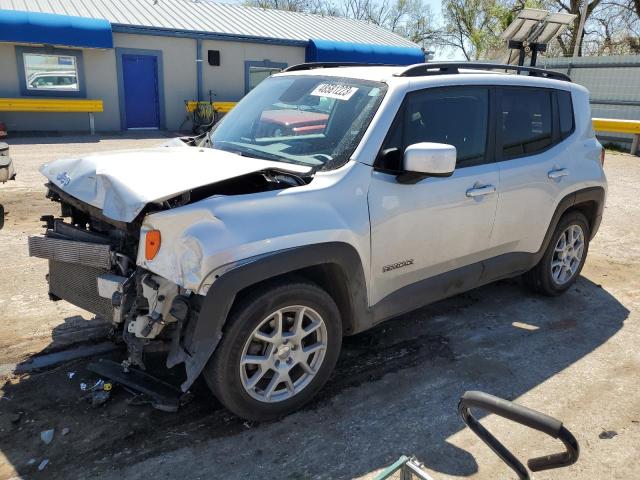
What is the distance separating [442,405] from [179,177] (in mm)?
2090

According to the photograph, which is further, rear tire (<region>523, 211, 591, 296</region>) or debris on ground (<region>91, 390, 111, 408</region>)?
rear tire (<region>523, 211, 591, 296</region>)

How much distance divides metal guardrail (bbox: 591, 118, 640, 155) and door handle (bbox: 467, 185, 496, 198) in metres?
12.6

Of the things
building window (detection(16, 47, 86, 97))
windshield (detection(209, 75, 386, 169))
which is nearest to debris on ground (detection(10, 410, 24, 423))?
windshield (detection(209, 75, 386, 169))

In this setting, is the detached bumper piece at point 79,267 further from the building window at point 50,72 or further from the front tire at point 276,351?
the building window at point 50,72

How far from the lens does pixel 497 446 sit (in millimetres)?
1735

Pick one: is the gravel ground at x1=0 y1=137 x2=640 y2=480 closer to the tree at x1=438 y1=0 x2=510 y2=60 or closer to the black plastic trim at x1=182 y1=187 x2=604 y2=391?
the black plastic trim at x1=182 y1=187 x2=604 y2=391

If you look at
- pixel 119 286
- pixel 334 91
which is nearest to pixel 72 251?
pixel 119 286

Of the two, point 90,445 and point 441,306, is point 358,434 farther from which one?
point 441,306

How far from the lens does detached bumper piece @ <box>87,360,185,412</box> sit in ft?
10.3

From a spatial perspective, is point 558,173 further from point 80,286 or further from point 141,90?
point 141,90

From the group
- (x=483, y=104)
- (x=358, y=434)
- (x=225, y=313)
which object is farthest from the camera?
(x=483, y=104)

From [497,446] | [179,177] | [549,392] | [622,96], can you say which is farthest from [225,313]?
[622,96]

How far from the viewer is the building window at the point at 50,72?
15523 millimetres

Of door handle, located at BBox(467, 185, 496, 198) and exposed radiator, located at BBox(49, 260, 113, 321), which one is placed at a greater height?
door handle, located at BBox(467, 185, 496, 198)
